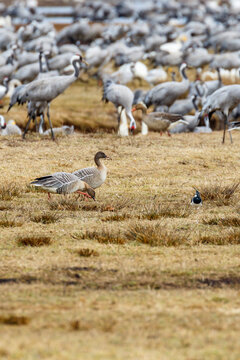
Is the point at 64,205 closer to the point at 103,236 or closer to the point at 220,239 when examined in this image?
the point at 103,236

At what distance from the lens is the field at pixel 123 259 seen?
4.85 metres

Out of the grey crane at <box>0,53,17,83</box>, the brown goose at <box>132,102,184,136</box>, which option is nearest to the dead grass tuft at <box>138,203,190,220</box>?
the brown goose at <box>132,102,184,136</box>

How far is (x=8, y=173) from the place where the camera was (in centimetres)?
1255

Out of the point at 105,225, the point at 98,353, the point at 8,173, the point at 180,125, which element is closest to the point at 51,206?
the point at 105,225

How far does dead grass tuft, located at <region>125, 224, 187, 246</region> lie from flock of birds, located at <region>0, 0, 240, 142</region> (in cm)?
744

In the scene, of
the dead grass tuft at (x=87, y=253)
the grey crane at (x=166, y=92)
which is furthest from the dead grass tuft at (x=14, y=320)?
the grey crane at (x=166, y=92)

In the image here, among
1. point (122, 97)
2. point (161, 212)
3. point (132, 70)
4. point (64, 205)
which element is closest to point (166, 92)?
point (122, 97)

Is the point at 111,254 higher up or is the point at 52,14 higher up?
the point at 111,254

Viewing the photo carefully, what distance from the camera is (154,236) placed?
8008mm

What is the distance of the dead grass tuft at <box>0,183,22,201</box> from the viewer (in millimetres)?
10680

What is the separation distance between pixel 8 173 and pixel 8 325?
7.57 metres

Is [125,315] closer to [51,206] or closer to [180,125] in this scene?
[51,206]

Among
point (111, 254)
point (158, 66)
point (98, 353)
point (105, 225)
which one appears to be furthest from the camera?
point (158, 66)

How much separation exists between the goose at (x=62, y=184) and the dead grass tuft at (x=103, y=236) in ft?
7.07
